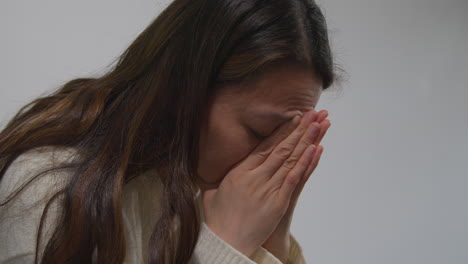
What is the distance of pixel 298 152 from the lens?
33.9 inches

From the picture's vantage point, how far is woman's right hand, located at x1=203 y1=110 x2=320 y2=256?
0.85 meters

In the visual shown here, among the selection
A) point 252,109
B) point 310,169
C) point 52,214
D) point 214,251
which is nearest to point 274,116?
point 252,109

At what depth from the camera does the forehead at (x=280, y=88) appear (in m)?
0.78

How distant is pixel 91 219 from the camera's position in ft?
2.35

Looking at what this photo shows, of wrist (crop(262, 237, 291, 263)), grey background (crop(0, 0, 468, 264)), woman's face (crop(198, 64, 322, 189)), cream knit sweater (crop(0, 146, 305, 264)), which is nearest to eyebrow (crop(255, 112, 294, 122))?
woman's face (crop(198, 64, 322, 189))

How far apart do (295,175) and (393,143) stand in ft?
3.36

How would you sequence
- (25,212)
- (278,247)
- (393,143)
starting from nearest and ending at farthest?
(25,212) < (278,247) < (393,143)

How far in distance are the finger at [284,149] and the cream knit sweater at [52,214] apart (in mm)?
148

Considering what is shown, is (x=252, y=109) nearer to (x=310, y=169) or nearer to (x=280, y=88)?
(x=280, y=88)

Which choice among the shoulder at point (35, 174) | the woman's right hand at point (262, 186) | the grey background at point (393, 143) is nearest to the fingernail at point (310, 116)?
the woman's right hand at point (262, 186)

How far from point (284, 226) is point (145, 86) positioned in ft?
1.48

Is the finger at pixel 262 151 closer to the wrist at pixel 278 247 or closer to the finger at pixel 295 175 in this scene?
the finger at pixel 295 175

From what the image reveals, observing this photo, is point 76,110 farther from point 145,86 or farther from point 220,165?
point 220,165

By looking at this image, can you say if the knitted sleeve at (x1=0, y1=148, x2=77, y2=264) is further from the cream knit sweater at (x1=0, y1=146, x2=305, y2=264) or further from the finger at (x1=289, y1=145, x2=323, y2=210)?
the finger at (x1=289, y1=145, x2=323, y2=210)
